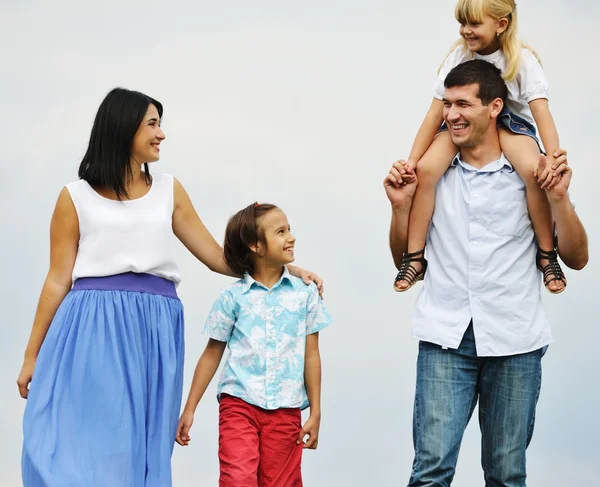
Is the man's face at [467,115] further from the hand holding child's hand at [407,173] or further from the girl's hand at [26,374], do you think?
the girl's hand at [26,374]

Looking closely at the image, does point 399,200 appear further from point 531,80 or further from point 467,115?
point 531,80

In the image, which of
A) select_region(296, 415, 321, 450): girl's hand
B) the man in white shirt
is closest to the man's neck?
the man in white shirt

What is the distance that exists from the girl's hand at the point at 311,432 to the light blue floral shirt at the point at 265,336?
82 mm

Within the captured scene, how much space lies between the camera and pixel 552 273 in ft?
14.9

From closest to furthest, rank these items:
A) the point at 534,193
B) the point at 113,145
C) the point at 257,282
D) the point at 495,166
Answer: the point at 534,193, the point at 495,166, the point at 113,145, the point at 257,282

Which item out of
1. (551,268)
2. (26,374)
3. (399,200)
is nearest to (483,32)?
(399,200)

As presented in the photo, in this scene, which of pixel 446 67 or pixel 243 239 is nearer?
pixel 446 67

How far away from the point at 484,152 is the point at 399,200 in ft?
1.36

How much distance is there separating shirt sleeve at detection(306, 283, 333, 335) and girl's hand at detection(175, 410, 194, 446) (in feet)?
2.19

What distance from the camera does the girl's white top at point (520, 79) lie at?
4.64 metres

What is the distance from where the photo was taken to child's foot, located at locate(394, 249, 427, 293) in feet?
15.3

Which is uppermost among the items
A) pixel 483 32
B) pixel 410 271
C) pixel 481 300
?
pixel 483 32

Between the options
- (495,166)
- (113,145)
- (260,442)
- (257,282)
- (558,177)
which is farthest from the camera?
(257,282)

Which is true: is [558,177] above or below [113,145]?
below
